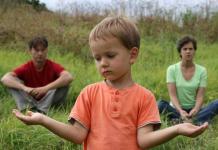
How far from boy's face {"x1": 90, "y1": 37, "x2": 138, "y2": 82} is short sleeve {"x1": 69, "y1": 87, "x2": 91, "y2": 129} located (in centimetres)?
16

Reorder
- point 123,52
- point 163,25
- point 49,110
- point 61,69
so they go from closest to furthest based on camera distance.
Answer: point 123,52 → point 49,110 → point 61,69 → point 163,25

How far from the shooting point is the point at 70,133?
6.59 feet

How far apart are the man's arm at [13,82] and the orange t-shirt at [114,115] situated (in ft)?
11.0

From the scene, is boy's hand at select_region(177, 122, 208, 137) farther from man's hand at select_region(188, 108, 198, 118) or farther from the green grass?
man's hand at select_region(188, 108, 198, 118)

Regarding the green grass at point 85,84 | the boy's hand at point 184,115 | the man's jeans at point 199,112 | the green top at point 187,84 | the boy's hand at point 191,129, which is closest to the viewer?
the boy's hand at point 191,129

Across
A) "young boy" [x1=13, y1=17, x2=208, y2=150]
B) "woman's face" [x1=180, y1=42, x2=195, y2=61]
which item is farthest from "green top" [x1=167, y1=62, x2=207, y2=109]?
"young boy" [x1=13, y1=17, x2=208, y2=150]

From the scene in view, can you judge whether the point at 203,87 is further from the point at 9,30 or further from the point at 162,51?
the point at 9,30

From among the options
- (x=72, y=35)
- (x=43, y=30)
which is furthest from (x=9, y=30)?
(x=72, y=35)

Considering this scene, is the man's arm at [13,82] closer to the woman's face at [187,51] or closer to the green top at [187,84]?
the green top at [187,84]

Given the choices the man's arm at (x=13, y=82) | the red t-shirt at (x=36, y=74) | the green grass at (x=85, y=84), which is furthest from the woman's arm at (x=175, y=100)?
the man's arm at (x=13, y=82)

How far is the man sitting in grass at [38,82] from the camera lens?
17.4 feet

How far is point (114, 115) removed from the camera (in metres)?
1.97

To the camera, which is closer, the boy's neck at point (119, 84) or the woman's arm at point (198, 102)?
the boy's neck at point (119, 84)

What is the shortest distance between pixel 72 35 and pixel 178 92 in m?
3.42
